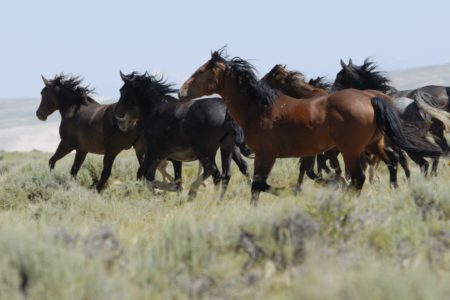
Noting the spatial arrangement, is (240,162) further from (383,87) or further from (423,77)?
(423,77)

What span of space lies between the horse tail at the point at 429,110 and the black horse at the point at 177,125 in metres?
3.04

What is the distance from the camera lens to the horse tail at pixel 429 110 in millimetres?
11566

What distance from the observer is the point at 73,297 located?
4.42 metres

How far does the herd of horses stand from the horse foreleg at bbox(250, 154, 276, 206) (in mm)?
12

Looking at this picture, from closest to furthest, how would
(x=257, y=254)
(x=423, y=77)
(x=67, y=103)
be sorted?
(x=257, y=254)
(x=67, y=103)
(x=423, y=77)

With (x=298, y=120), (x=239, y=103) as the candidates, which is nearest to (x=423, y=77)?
(x=239, y=103)

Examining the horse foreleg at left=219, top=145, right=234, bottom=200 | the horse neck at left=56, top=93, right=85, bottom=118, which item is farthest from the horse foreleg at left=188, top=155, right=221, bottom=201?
the horse neck at left=56, top=93, right=85, bottom=118

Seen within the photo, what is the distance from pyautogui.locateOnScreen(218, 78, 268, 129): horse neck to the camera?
942 cm

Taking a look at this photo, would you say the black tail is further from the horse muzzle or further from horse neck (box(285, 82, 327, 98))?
the horse muzzle

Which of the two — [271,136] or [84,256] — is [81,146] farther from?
[84,256]

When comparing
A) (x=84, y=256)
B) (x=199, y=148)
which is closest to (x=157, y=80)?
(x=199, y=148)

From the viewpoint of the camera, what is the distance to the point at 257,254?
5629 mm

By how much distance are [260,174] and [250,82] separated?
1.23 m

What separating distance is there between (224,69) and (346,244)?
4539 mm
